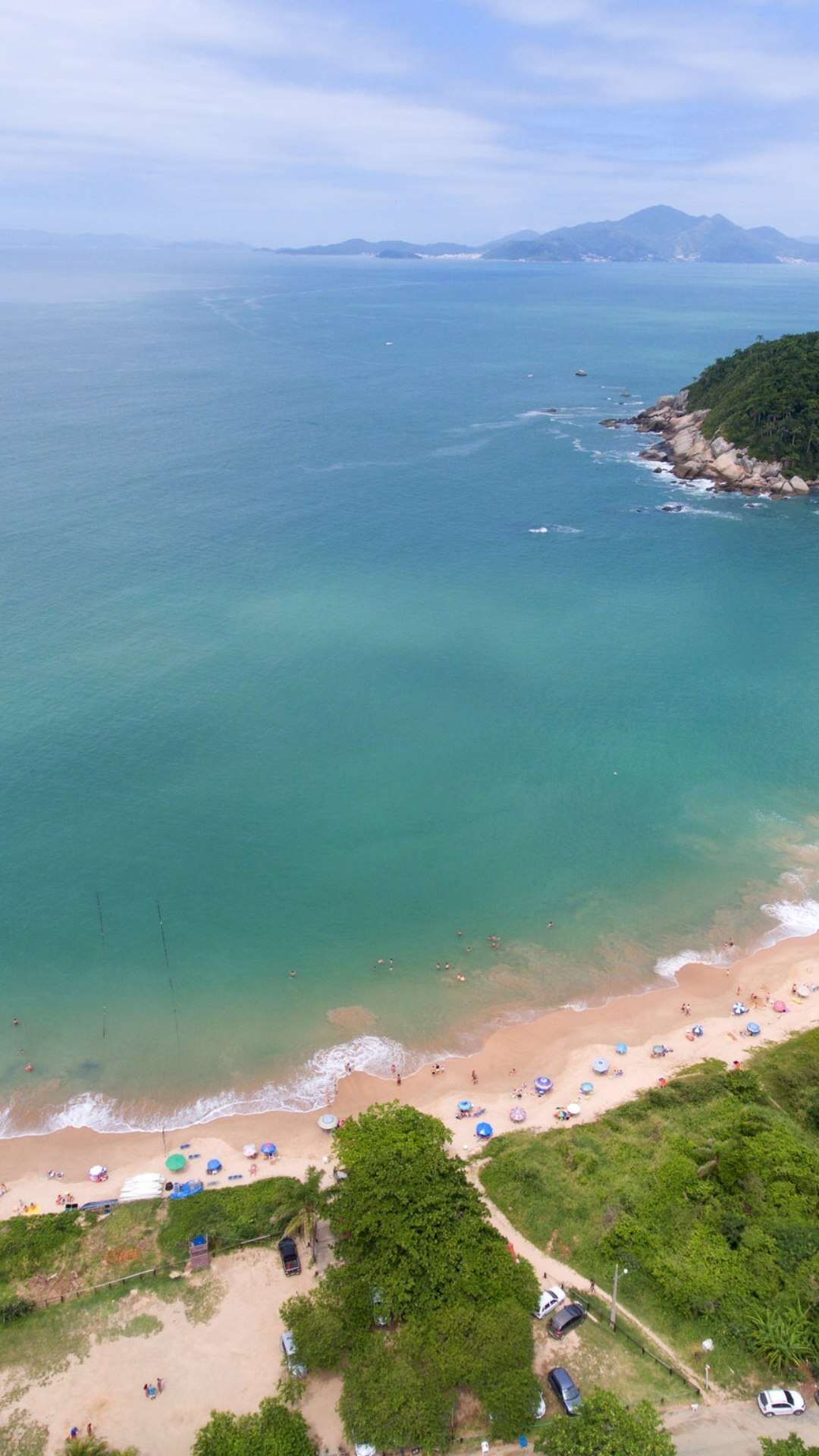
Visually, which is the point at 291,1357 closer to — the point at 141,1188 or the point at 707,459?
the point at 141,1188

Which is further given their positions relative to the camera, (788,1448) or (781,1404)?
(781,1404)

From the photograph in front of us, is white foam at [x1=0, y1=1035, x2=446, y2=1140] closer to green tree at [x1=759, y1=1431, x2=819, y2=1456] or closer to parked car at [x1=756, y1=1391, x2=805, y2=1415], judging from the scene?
parked car at [x1=756, y1=1391, x2=805, y2=1415]

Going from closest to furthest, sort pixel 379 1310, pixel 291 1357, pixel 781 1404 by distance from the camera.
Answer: pixel 781 1404 → pixel 379 1310 → pixel 291 1357

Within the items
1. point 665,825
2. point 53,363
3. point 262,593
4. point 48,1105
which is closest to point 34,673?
point 262,593

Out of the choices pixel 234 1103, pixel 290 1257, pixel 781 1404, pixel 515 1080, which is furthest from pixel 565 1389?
pixel 234 1103

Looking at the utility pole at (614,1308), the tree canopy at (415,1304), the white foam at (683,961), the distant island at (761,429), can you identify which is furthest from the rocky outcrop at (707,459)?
the utility pole at (614,1308)

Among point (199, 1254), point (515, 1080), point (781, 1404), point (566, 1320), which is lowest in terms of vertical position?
point (515, 1080)
